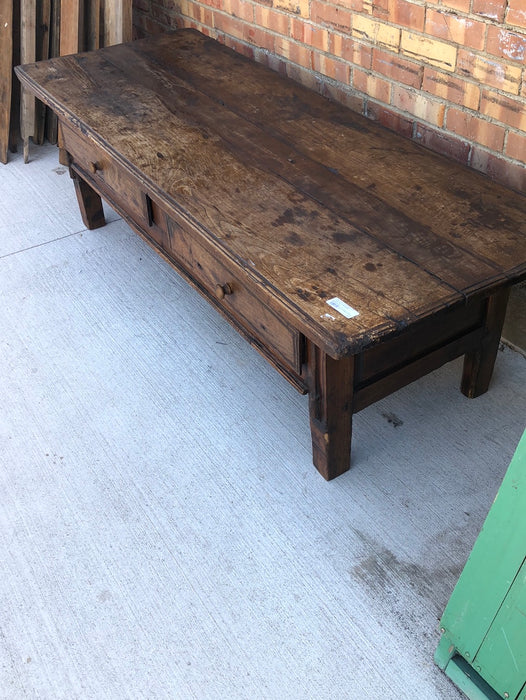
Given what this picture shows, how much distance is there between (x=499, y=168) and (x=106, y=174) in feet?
4.37

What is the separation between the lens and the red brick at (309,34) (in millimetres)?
2572

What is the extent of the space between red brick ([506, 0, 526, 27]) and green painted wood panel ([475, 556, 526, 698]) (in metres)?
1.44

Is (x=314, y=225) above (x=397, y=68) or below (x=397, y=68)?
below

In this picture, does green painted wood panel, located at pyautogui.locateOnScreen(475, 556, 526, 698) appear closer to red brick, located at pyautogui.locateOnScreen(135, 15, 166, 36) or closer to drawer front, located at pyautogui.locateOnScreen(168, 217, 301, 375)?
drawer front, located at pyautogui.locateOnScreen(168, 217, 301, 375)

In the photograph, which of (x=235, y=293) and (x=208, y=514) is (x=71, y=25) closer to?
(x=235, y=293)

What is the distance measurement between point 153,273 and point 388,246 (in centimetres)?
135

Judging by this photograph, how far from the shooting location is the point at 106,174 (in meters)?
2.44

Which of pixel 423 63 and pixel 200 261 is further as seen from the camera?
pixel 423 63

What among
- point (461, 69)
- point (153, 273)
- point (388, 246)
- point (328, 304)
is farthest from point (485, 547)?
point (153, 273)

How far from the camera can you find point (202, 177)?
80.5 inches

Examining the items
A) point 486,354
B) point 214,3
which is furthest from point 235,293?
point 214,3

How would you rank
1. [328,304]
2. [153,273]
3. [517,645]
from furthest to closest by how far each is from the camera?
[153,273] < [328,304] < [517,645]

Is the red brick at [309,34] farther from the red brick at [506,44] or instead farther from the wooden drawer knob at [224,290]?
the wooden drawer knob at [224,290]

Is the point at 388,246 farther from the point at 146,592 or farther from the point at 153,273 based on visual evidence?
the point at 153,273
